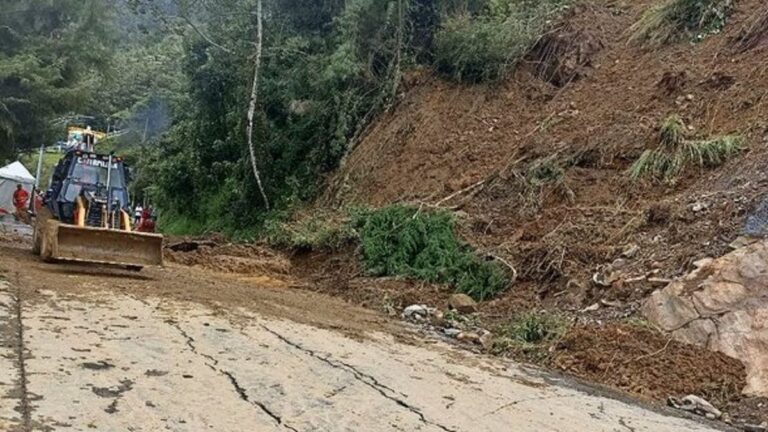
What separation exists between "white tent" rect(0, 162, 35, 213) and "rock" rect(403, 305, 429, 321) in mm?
27951

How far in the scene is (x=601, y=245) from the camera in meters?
10.8

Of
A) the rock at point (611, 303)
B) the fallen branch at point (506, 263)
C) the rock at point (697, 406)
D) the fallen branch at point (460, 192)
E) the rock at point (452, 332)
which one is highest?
the fallen branch at point (460, 192)

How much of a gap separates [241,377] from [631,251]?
6.33 m

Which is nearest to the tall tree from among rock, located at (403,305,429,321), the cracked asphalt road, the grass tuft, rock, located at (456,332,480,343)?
the cracked asphalt road

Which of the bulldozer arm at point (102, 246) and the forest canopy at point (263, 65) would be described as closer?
the bulldozer arm at point (102, 246)

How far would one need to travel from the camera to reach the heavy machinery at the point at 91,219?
1107 centimetres

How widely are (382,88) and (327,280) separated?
717 cm

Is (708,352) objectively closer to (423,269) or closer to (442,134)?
(423,269)

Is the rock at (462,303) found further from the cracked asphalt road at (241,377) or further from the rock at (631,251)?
the rock at (631,251)

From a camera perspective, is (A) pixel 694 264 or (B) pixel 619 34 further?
(B) pixel 619 34

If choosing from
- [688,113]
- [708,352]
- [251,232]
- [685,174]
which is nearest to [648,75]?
[688,113]

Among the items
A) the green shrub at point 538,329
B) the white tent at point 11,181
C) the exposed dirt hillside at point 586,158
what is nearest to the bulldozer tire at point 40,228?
the exposed dirt hillside at point 586,158

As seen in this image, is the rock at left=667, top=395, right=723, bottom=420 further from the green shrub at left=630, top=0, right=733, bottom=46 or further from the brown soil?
the green shrub at left=630, top=0, right=733, bottom=46

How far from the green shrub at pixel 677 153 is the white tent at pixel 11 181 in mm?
29294
